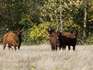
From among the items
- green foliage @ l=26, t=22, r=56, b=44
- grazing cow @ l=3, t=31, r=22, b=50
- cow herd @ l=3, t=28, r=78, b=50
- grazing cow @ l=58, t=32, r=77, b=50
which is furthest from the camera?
green foliage @ l=26, t=22, r=56, b=44

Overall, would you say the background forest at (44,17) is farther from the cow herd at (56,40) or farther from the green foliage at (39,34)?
the cow herd at (56,40)

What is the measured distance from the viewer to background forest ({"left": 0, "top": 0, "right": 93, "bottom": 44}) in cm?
4247

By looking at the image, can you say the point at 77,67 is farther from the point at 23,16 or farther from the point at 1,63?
the point at 23,16

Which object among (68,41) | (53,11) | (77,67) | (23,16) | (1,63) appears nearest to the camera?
(77,67)

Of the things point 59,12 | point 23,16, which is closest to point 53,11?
point 59,12

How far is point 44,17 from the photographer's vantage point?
4475 centimetres

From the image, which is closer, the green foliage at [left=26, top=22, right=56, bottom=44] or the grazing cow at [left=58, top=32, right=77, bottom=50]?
the grazing cow at [left=58, top=32, right=77, bottom=50]

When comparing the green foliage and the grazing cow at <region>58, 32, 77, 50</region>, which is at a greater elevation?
the grazing cow at <region>58, 32, 77, 50</region>

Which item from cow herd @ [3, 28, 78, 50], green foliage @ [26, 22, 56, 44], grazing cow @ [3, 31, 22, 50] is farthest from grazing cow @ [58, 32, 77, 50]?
green foliage @ [26, 22, 56, 44]

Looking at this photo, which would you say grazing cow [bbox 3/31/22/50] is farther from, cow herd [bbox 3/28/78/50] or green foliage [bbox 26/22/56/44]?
green foliage [bbox 26/22/56/44]

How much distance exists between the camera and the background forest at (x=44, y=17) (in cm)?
4247

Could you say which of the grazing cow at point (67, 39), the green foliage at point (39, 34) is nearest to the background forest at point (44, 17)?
the green foliage at point (39, 34)

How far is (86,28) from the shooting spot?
45.0 m

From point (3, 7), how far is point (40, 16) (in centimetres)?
424
